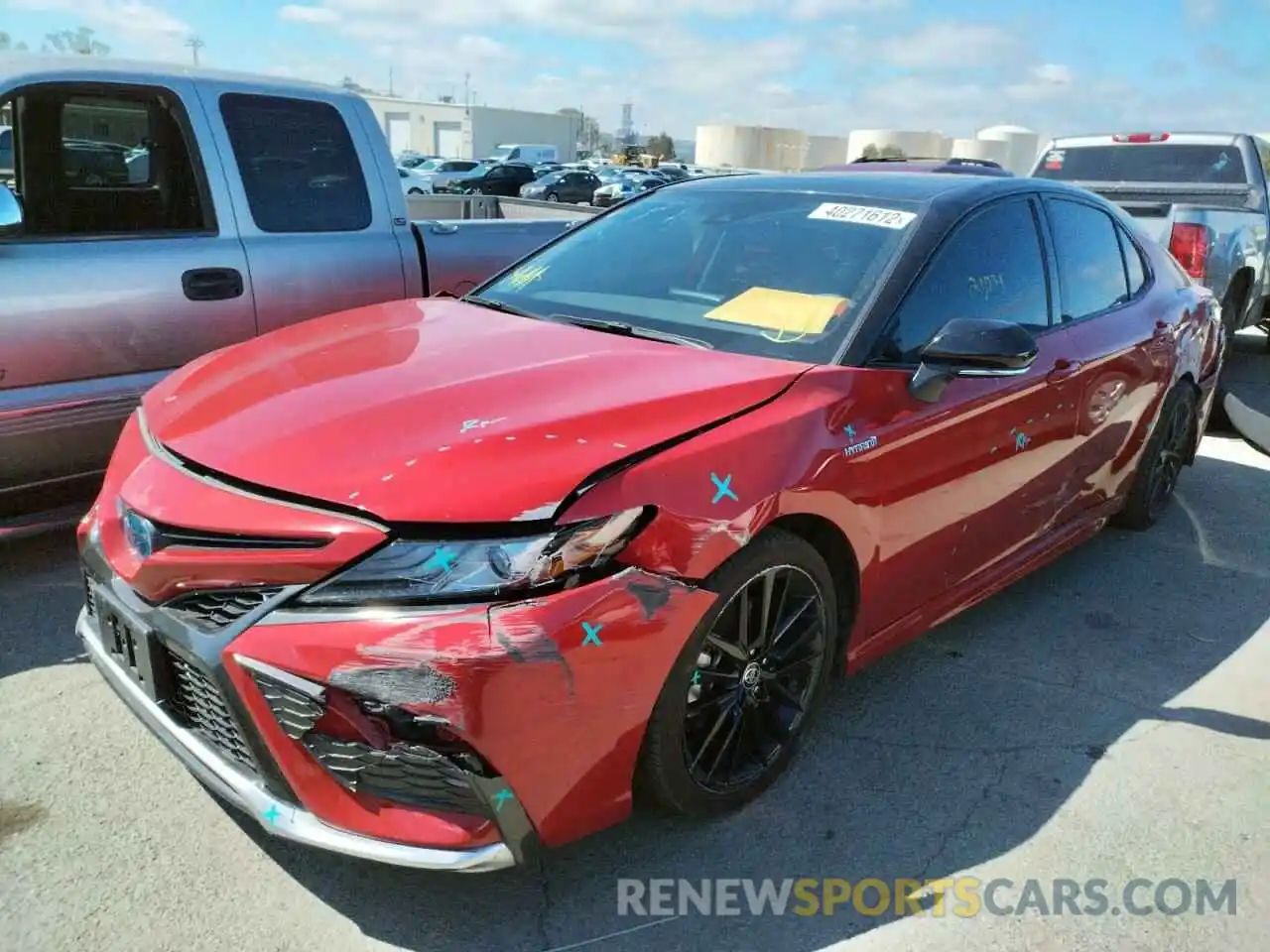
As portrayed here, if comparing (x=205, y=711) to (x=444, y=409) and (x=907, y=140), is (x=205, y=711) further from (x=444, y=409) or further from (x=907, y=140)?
(x=907, y=140)

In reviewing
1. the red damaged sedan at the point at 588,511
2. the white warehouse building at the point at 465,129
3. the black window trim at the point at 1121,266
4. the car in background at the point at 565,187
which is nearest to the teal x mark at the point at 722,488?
the red damaged sedan at the point at 588,511

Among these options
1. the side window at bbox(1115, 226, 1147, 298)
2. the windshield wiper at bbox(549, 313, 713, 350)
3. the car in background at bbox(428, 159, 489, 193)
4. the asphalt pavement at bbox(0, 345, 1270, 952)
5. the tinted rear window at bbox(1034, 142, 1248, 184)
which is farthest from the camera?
the car in background at bbox(428, 159, 489, 193)

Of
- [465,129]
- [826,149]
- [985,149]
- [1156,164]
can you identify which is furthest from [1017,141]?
[1156,164]

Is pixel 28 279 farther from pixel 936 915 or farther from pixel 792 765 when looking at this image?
pixel 936 915

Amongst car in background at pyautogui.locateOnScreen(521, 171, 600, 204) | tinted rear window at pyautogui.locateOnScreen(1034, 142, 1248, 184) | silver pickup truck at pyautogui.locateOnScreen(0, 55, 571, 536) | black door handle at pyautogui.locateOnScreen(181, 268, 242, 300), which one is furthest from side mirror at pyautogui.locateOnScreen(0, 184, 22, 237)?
car in background at pyautogui.locateOnScreen(521, 171, 600, 204)

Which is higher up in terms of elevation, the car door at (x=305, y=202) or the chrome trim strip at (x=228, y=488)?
the car door at (x=305, y=202)

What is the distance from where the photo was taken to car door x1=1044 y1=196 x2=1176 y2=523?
3.88 meters

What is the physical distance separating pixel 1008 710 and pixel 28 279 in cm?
365

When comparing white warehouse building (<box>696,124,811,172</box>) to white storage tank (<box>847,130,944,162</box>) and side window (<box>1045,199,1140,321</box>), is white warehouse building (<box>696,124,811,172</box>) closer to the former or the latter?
white storage tank (<box>847,130,944,162</box>)

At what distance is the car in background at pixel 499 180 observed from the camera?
121 ft

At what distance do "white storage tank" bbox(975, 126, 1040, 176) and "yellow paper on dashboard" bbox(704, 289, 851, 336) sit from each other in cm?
7444

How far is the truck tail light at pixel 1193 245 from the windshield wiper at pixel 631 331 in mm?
6287

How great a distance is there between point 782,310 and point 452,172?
128 ft

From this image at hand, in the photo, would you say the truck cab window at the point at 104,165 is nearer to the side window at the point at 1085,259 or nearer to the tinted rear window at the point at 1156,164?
the side window at the point at 1085,259
